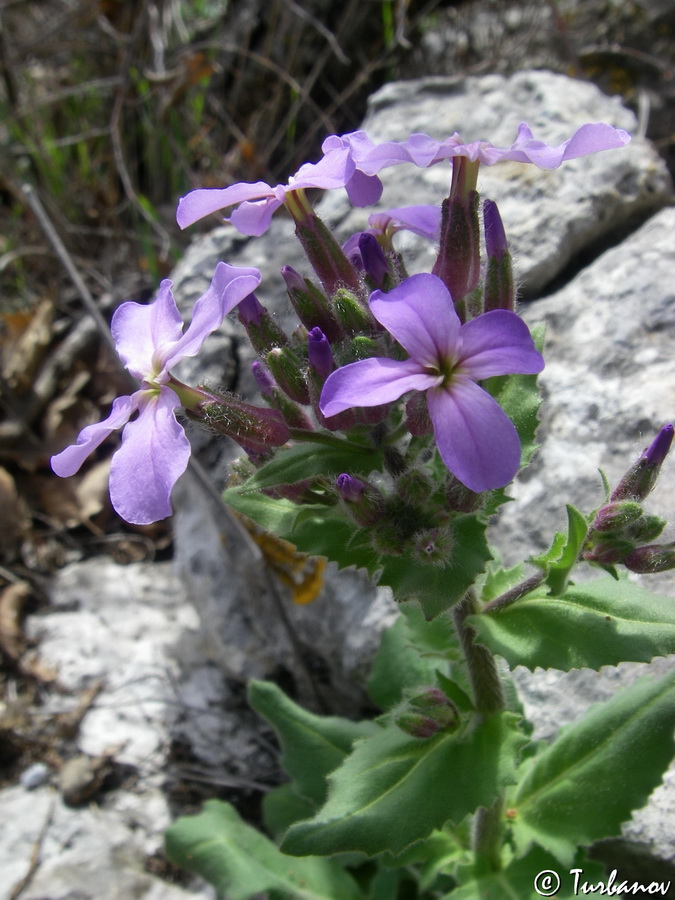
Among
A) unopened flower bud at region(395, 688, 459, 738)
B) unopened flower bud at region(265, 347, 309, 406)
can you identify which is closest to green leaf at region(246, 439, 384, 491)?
unopened flower bud at region(265, 347, 309, 406)

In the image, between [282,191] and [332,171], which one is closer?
[332,171]

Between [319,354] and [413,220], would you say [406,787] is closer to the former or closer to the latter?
[319,354]

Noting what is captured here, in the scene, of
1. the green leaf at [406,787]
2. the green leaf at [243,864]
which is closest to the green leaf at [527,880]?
the green leaf at [406,787]

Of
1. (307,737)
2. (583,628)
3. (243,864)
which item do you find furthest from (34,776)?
(583,628)

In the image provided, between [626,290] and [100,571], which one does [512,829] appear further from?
Answer: [100,571]

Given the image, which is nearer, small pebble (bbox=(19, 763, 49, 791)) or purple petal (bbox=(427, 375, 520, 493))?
purple petal (bbox=(427, 375, 520, 493))

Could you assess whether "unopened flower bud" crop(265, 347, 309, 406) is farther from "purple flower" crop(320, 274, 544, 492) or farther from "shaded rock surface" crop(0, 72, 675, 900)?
"shaded rock surface" crop(0, 72, 675, 900)
